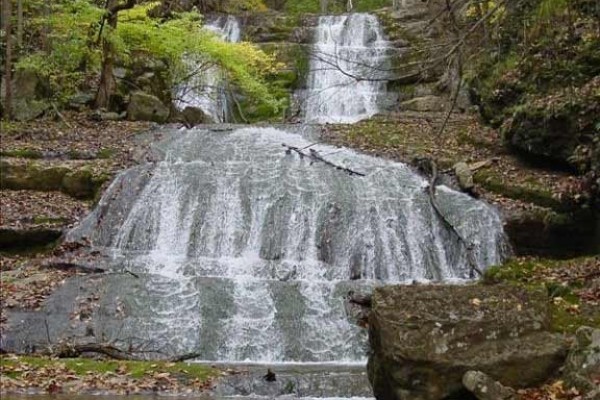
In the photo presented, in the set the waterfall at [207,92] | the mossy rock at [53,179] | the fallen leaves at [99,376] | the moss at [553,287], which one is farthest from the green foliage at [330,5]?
the fallen leaves at [99,376]

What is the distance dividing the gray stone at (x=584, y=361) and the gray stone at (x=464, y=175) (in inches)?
333

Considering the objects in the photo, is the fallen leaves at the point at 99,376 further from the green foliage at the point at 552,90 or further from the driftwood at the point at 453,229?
the green foliage at the point at 552,90

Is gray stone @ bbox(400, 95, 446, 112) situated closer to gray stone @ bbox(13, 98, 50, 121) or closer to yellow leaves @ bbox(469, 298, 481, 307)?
gray stone @ bbox(13, 98, 50, 121)

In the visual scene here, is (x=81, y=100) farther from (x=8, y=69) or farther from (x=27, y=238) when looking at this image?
(x=27, y=238)

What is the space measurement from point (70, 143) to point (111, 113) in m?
3.45

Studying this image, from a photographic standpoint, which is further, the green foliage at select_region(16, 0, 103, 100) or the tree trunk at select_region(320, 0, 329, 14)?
the tree trunk at select_region(320, 0, 329, 14)

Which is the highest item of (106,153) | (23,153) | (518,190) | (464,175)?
(464,175)

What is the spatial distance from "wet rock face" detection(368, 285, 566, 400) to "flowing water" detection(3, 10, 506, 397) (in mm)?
1621

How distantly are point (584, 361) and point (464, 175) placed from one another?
908cm

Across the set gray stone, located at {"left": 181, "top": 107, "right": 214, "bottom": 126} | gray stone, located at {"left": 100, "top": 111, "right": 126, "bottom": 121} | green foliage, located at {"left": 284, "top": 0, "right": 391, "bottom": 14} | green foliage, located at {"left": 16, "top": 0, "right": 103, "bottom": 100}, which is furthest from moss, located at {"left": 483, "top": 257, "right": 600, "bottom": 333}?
green foliage, located at {"left": 284, "top": 0, "right": 391, "bottom": 14}

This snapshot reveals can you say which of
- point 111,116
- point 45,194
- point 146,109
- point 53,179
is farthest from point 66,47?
point 45,194

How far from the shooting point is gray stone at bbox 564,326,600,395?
6.00 metres

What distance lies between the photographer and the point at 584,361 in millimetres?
6184

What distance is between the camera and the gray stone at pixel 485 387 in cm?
605
